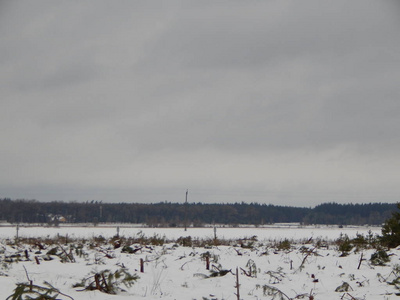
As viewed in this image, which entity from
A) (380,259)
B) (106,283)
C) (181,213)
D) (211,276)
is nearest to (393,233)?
(380,259)

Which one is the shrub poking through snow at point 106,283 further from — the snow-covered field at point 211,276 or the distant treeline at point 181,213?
the distant treeline at point 181,213

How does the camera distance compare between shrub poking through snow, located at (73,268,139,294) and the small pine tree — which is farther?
the small pine tree

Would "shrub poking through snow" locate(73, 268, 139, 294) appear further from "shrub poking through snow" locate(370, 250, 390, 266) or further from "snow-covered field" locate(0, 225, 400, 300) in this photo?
"shrub poking through snow" locate(370, 250, 390, 266)

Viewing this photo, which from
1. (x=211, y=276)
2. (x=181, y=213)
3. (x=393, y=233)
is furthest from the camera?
(x=181, y=213)

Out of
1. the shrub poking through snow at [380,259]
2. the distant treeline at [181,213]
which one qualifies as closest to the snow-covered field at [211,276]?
the shrub poking through snow at [380,259]

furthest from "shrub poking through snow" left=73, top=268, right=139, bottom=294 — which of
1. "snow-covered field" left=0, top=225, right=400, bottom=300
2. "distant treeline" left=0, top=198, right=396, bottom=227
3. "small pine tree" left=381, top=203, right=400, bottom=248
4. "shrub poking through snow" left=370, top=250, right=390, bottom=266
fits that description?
"distant treeline" left=0, top=198, right=396, bottom=227

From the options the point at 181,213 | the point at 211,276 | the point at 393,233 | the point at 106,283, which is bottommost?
the point at 181,213

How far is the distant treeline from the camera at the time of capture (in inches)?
4624

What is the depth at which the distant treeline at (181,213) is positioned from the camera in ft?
385

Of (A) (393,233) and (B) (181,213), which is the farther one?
(B) (181,213)

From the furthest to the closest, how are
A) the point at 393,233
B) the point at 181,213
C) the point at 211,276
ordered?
the point at 181,213, the point at 393,233, the point at 211,276

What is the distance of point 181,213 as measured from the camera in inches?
5477

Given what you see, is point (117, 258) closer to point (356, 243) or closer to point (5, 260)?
point (5, 260)

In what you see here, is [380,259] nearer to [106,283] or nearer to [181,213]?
[106,283]
